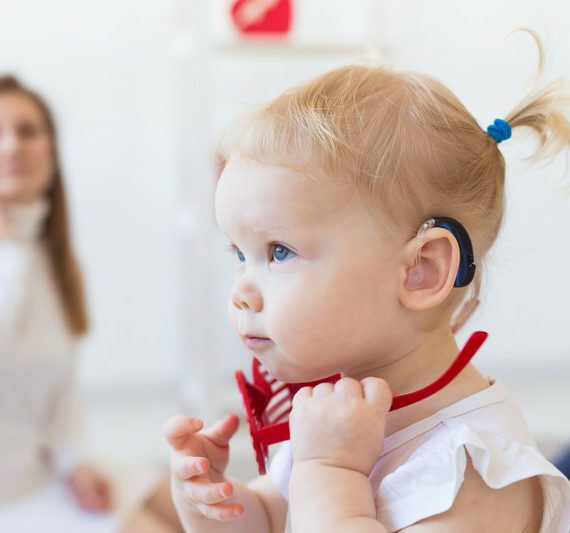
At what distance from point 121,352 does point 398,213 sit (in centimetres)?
232

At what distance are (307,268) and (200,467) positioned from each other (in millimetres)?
176

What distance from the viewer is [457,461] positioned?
0.59 meters

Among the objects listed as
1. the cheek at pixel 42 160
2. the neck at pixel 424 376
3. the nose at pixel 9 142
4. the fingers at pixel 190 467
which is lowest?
the cheek at pixel 42 160

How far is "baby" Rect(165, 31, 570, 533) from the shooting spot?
0.59 m

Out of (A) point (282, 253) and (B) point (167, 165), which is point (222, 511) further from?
(B) point (167, 165)

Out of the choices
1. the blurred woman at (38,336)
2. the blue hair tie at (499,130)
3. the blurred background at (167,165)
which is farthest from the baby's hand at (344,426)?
the blurred background at (167,165)

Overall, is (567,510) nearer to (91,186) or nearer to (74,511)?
(74,511)

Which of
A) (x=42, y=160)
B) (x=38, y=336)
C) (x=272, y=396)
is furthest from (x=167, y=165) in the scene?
(x=272, y=396)

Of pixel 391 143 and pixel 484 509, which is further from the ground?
pixel 391 143

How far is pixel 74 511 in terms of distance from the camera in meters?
1.72

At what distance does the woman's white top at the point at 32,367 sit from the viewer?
180 cm

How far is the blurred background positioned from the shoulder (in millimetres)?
1589

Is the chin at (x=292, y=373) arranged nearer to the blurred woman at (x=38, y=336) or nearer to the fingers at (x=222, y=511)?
the fingers at (x=222, y=511)

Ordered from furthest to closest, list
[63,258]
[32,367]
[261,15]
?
[261,15]
[63,258]
[32,367]
